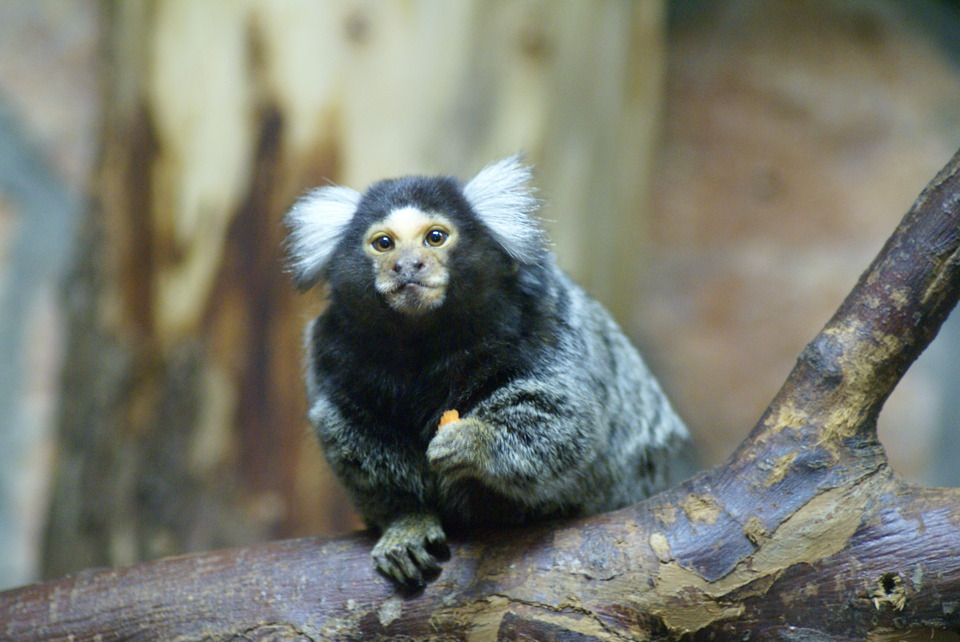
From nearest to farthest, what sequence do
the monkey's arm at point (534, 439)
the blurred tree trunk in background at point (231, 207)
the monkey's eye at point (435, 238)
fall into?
the monkey's arm at point (534, 439) < the monkey's eye at point (435, 238) < the blurred tree trunk in background at point (231, 207)

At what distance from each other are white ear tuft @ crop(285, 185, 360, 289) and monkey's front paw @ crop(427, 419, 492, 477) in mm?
778

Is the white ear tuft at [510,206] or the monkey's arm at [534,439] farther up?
the white ear tuft at [510,206]

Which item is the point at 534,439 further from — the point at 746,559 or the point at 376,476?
the point at 746,559

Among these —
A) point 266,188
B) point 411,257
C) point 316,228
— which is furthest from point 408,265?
point 266,188

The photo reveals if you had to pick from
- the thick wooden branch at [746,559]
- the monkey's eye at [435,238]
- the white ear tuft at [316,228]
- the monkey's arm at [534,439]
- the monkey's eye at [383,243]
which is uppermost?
the white ear tuft at [316,228]

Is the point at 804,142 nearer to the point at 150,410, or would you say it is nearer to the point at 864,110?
the point at 864,110

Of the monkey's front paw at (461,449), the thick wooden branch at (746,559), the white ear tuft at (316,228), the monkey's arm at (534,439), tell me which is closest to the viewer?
the thick wooden branch at (746,559)

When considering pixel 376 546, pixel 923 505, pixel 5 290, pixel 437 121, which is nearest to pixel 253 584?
pixel 376 546

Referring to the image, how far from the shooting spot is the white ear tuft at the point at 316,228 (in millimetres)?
2846

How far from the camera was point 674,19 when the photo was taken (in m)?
5.86

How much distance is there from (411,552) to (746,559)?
35.2 inches

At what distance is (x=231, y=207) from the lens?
378 cm

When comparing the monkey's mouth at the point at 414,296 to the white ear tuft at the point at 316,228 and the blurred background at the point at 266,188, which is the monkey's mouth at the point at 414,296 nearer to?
the white ear tuft at the point at 316,228

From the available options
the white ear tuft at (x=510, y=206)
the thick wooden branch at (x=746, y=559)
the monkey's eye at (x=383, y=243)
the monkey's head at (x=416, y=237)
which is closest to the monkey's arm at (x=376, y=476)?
the thick wooden branch at (x=746, y=559)
